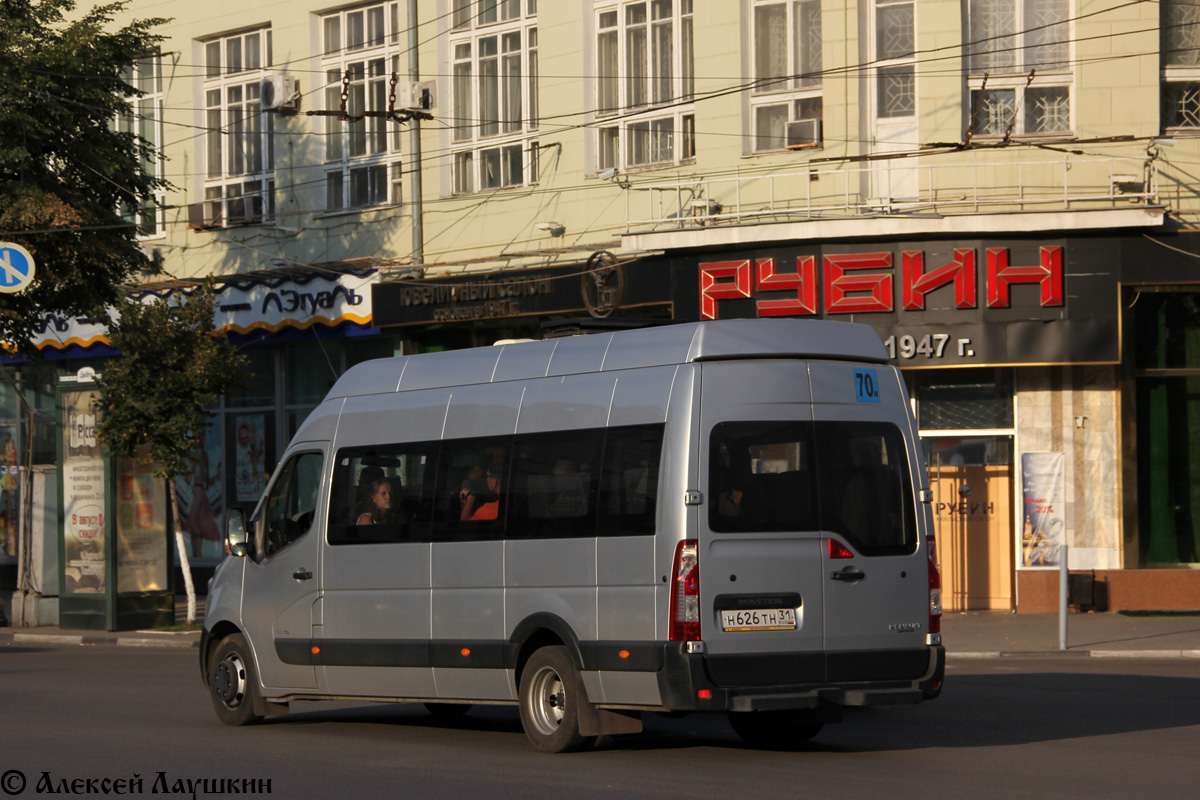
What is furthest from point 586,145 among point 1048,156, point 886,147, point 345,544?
point 345,544

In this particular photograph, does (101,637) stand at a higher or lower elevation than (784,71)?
lower

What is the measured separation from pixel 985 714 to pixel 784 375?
3980mm

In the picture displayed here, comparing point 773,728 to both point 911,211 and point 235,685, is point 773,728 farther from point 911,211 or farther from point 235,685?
point 911,211

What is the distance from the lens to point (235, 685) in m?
13.0

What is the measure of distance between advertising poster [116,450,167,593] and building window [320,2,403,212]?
7.00 metres

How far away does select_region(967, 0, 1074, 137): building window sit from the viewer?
76.0ft

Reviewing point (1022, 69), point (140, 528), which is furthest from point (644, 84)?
point (140, 528)

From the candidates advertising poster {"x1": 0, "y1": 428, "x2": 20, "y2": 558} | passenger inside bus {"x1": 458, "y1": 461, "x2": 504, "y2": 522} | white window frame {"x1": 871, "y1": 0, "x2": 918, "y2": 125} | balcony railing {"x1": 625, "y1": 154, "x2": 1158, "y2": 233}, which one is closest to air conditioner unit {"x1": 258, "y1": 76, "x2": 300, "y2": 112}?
balcony railing {"x1": 625, "y1": 154, "x2": 1158, "y2": 233}

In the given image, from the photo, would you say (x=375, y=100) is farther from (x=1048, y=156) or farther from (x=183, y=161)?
(x=1048, y=156)

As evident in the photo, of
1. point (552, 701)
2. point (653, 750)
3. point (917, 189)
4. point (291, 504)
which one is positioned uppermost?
point (917, 189)

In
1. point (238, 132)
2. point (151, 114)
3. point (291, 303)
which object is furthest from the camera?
point (151, 114)

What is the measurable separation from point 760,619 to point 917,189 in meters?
14.2

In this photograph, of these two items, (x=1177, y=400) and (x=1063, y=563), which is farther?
(x=1177, y=400)

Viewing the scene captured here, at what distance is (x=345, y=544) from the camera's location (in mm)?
12359
